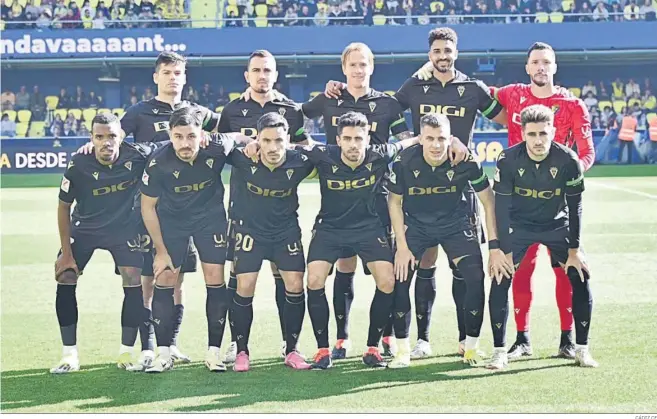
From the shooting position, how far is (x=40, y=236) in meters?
14.5

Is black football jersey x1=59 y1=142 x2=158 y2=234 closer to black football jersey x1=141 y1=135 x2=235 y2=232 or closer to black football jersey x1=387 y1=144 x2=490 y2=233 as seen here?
black football jersey x1=141 y1=135 x2=235 y2=232

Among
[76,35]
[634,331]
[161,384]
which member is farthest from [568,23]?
[161,384]

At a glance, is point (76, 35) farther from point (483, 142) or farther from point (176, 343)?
point (176, 343)

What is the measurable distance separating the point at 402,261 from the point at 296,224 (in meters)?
0.80

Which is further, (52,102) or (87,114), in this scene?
(52,102)

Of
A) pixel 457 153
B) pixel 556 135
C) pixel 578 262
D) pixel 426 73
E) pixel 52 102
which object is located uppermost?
pixel 52 102

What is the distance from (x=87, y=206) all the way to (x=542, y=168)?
10.6 ft

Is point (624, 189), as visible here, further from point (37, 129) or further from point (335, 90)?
point (37, 129)

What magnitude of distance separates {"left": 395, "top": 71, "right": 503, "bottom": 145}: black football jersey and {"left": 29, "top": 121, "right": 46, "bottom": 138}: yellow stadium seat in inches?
987

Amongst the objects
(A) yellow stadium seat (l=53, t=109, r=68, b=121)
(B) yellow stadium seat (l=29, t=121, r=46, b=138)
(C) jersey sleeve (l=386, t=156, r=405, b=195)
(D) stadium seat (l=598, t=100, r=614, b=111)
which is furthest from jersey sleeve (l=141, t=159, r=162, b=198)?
(D) stadium seat (l=598, t=100, r=614, b=111)

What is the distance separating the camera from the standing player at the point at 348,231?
22.1 ft

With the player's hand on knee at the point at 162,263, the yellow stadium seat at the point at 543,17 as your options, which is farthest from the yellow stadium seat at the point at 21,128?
the player's hand on knee at the point at 162,263

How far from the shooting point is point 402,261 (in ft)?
22.2

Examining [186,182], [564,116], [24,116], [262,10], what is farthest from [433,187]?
[24,116]
